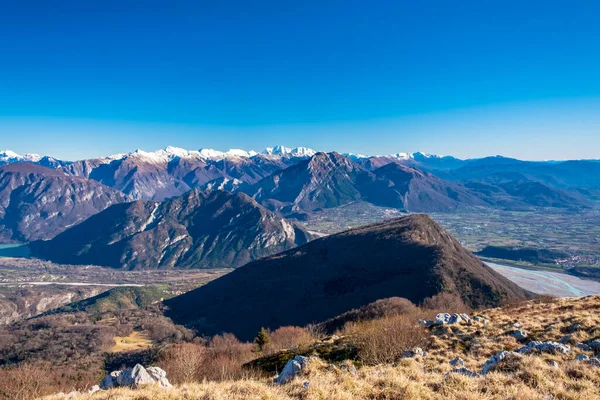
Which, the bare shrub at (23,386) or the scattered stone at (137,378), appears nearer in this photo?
the scattered stone at (137,378)

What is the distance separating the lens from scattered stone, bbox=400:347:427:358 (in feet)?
105

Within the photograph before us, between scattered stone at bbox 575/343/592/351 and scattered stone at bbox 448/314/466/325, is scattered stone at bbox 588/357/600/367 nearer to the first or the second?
scattered stone at bbox 575/343/592/351

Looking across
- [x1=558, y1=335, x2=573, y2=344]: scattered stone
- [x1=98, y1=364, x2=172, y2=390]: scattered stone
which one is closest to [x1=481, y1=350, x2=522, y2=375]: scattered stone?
[x1=558, y1=335, x2=573, y2=344]: scattered stone

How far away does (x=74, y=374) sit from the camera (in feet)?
358

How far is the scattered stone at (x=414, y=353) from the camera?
3216 centimetres

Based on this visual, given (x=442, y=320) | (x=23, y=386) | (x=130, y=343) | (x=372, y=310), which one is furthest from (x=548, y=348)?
(x=130, y=343)

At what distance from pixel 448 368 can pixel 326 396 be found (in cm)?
1321

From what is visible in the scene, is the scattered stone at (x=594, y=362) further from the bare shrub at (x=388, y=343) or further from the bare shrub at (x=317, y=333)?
the bare shrub at (x=317, y=333)

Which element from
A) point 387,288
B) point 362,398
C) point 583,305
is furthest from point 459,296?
point 362,398

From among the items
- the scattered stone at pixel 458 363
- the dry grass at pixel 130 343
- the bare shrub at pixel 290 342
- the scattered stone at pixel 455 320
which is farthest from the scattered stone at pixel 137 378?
the dry grass at pixel 130 343

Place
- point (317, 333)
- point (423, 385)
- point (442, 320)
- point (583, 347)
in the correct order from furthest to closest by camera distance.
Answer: point (317, 333) < point (442, 320) < point (583, 347) < point (423, 385)

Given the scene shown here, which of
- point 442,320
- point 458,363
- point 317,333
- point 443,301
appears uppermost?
point 458,363

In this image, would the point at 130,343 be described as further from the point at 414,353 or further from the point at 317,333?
the point at 414,353

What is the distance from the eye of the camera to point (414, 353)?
32.7 m
